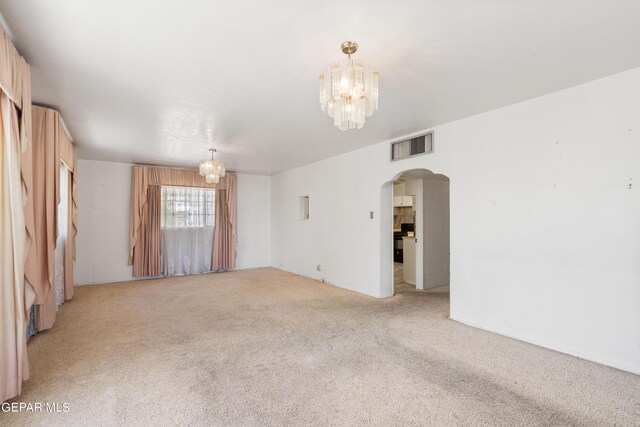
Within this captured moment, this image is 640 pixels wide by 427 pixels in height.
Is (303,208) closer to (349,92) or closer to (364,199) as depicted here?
(364,199)

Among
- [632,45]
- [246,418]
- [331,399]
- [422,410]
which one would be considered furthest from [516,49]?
[246,418]

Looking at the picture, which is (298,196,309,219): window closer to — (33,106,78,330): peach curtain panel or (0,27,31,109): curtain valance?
(33,106,78,330): peach curtain panel

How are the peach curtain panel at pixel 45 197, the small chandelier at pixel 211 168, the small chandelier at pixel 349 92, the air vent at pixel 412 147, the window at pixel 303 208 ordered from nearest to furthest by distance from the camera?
the small chandelier at pixel 349 92, the peach curtain panel at pixel 45 197, the air vent at pixel 412 147, the small chandelier at pixel 211 168, the window at pixel 303 208

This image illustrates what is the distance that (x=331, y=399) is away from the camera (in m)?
2.18

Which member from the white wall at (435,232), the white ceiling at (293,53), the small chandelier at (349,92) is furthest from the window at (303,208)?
the small chandelier at (349,92)

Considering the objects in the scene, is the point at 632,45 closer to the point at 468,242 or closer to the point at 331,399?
the point at 468,242

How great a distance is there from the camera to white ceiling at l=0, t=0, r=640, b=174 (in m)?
1.82

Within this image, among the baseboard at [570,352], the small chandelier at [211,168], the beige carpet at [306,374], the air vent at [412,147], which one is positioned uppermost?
the air vent at [412,147]

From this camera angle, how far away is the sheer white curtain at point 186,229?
22.8 ft

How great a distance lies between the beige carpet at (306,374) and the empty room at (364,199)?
0.02 meters

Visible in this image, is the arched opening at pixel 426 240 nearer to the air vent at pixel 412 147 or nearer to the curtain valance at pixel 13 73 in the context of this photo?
the air vent at pixel 412 147

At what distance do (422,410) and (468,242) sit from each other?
2.25m

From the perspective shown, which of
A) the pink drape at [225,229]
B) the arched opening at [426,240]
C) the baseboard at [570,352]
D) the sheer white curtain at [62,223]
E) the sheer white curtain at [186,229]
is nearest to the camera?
the baseboard at [570,352]

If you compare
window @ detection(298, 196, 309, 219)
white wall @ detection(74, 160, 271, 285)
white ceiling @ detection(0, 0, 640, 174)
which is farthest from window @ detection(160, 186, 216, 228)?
white ceiling @ detection(0, 0, 640, 174)
